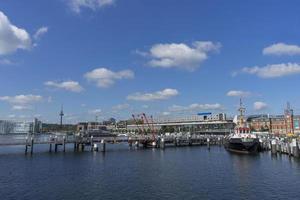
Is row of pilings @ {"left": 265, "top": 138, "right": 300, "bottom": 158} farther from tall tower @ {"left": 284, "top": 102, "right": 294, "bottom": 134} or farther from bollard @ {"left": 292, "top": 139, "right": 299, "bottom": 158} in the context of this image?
tall tower @ {"left": 284, "top": 102, "right": 294, "bottom": 134}

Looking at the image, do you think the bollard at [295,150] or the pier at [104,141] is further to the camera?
the pier at [104,141]

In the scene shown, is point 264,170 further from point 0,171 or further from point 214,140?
point 214,140

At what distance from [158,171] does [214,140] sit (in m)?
96.0

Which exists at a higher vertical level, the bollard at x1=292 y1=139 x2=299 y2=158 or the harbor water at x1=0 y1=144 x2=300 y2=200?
the bollard at x1=292 y1=139 x2=299 y2=158

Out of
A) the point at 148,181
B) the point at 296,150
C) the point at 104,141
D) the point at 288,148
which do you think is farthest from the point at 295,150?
the point at 104,141

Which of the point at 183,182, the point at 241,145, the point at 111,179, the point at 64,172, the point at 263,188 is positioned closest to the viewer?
the point at 263,188

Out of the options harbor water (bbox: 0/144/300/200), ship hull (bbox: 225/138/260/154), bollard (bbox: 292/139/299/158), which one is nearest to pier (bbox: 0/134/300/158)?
bollard (bbox: 292/139/299/158)

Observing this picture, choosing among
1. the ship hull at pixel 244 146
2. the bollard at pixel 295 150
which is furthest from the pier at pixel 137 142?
the ship hull at pixel 244 146

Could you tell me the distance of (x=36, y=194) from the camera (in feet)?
130

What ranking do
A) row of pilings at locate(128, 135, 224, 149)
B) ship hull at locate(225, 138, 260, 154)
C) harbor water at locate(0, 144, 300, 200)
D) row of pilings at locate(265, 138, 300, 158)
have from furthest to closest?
1. row of pilings at locate(128, 135, 224, 149)
2. ship hull at locate(225, 138, 260, 154)
3. row of pilings at locate(265, 138, 300, 158)
4. harbor water at locate(0, 144, 300, 200)

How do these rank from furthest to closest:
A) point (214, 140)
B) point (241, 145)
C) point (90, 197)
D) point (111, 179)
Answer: point (214, 140), point (241, 145), point (111, 179), point (90, 197)

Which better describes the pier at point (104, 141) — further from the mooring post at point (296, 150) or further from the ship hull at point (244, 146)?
the mooring post at point (296, 150)

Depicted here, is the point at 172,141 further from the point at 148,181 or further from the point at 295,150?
the point at 148,181

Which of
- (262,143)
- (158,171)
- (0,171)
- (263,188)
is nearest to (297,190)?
(263,188)
